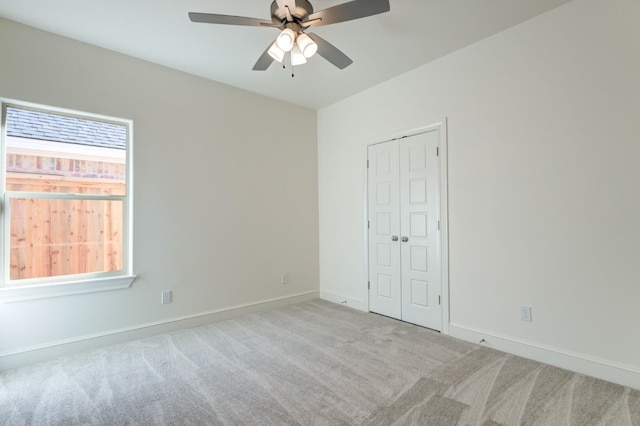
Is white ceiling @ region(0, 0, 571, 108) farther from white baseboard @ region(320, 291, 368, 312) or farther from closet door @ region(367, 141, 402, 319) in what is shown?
white baseboard @ region(320, 291, 368, 312)

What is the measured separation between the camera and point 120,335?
298 cm

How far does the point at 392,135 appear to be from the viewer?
3680 mm

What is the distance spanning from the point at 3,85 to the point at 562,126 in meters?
4.56

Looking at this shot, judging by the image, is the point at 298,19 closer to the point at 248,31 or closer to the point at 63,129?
the point at 248,31

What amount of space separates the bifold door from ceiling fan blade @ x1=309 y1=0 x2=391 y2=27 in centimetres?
168

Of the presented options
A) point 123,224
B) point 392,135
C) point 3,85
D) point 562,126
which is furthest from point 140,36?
point 562,126

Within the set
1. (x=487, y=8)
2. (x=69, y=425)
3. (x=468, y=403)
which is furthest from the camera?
(x=487, y=8)

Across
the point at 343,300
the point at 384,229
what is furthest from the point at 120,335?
the point at 384,229

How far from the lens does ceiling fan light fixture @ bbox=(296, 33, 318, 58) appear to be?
2.14 metres

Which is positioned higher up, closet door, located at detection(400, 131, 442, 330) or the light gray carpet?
closet door, located at detection(400, 131, 442, 330)

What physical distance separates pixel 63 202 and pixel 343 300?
3328mm

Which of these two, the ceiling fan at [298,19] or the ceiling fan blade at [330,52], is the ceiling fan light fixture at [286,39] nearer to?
the ceiling fan at [298,19]

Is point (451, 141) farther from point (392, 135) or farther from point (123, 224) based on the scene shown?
point (123, 224)

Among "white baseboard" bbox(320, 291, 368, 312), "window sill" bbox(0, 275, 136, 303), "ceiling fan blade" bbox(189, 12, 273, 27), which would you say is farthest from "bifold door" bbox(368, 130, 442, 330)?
"window sill" bbox(0, 275, 136, 303)
